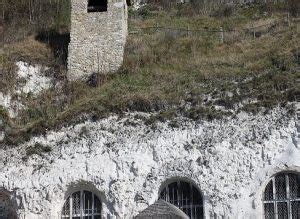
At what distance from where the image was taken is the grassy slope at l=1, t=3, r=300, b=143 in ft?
73.9

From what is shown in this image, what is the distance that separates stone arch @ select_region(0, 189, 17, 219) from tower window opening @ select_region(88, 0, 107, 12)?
11441mm

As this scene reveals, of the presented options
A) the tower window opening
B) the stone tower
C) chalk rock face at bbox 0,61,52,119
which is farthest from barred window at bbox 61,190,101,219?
the tower window opening

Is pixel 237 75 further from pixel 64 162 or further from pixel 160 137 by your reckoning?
pixel 64 162

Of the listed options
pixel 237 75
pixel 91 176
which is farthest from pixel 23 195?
pixel 237 75

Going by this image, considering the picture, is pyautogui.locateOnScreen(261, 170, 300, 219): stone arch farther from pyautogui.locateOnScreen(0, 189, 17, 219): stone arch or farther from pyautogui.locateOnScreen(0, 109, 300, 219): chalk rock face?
pyautogui.locateOnScreen(0, 189, 17, 219): stone arch

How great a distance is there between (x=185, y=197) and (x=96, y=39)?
10.9 metres

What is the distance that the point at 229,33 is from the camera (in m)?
32.0

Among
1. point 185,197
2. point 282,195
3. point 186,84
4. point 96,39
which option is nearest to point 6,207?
point 185,197

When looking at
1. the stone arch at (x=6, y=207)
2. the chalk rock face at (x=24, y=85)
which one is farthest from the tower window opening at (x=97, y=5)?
the stone arch at (x=6, y=207)

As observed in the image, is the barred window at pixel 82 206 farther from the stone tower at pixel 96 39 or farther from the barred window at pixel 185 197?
the stone tower at pixel 96 39

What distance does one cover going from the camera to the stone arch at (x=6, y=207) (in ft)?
74.3

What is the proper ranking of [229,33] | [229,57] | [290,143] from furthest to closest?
[229,33]
[229,57]
[290,143]

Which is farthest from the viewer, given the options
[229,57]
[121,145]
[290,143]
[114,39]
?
[114,39]

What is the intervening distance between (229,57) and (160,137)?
242 inches
